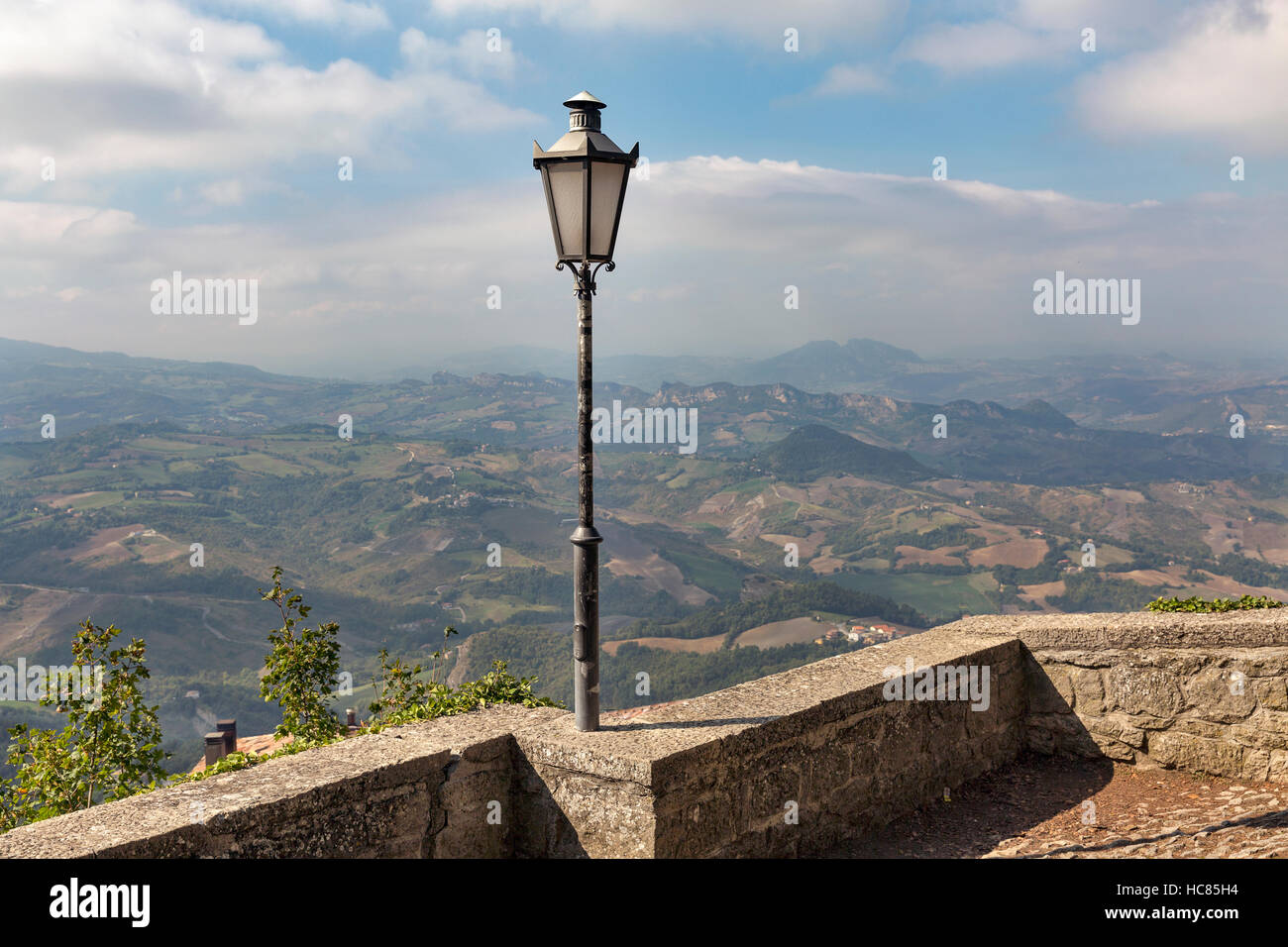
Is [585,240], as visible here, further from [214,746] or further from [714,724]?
[214,746]

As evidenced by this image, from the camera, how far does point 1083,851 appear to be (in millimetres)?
3691

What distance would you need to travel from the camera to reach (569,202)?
3570 mm

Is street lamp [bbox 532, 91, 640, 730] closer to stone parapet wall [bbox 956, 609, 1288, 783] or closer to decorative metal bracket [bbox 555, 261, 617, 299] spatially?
decorative metal bracket [bbox 555, 261, 617, 299]

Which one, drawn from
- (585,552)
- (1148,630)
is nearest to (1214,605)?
(1148,630)

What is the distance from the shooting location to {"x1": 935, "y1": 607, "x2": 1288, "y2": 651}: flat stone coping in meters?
4.43

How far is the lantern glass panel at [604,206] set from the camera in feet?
11.6

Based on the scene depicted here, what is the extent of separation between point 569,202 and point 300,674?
3075mm

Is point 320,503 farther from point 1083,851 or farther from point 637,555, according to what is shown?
point 1083,851

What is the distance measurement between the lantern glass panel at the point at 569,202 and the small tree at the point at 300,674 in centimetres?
251

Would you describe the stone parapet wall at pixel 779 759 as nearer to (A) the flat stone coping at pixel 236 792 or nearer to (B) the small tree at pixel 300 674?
(A) the flat stone coping at pixel 236 792

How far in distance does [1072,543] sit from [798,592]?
5221cm

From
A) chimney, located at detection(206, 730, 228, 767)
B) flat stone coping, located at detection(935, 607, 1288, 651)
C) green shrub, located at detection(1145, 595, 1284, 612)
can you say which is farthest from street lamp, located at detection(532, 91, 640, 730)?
chimney, located at detection(206, 730, 228, 767)

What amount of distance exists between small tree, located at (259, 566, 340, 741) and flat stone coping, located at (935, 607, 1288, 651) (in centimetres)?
371

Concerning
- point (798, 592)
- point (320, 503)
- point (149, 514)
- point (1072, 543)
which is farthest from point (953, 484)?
point (149, 514)
